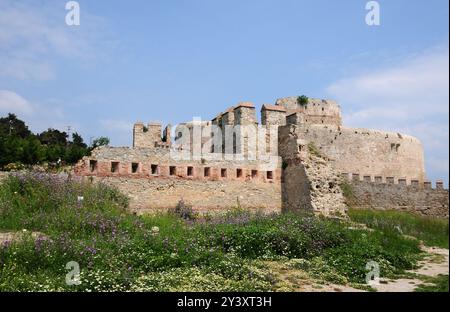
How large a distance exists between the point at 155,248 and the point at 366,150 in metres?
29.5

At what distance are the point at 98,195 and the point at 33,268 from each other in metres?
7.61

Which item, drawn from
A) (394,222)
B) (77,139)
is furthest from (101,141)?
(394,222)

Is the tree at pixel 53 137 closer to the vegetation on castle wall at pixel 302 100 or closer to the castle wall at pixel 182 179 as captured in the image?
the vegetation on castle wall at pixel 302 100

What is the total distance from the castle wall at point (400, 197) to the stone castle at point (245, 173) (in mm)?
55

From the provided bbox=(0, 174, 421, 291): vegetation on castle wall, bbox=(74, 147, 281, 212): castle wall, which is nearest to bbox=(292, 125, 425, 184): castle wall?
bbox=(74, 147, 281, 212): castle wall

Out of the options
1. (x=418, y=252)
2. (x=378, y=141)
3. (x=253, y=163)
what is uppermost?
(x=378, y=141)

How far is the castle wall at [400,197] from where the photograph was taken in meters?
24.2

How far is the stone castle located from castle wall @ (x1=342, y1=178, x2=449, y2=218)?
0.18 ft

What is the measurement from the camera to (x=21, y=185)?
15.8 metres

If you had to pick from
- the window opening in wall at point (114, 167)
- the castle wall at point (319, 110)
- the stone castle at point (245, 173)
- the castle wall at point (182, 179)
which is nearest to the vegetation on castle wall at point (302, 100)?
the castle wall at point (319, 110)

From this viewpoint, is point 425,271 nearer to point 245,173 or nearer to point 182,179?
point 245,173

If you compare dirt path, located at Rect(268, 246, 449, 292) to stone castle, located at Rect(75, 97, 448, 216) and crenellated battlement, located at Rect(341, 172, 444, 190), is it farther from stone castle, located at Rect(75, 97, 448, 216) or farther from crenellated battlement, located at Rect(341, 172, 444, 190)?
crenellated battlement, located at Rect(341, 172, 444, 190)
